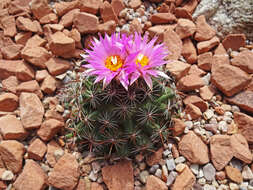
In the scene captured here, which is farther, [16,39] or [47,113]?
[16,39]

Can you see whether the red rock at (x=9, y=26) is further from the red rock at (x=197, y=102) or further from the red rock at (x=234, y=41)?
the red rock at (x=234, y=41)

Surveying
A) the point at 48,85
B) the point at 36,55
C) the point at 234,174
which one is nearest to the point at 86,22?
the point at 36,55

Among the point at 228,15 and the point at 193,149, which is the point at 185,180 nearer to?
the point at 193,149

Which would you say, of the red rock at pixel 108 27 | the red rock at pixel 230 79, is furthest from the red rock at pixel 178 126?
the red rock at pixel 108 27

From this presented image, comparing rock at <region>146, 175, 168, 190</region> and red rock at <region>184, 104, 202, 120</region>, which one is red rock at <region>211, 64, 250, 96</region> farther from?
rock at <region>146, 175, 168, 190</region>

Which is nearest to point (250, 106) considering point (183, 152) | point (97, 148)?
point (183, 152)

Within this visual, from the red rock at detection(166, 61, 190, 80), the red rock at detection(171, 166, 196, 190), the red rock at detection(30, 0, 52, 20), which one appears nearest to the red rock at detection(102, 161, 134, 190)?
the red rock at detection(171, 166, 196, 190)

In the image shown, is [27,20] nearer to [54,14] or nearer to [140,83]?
[54,14]
